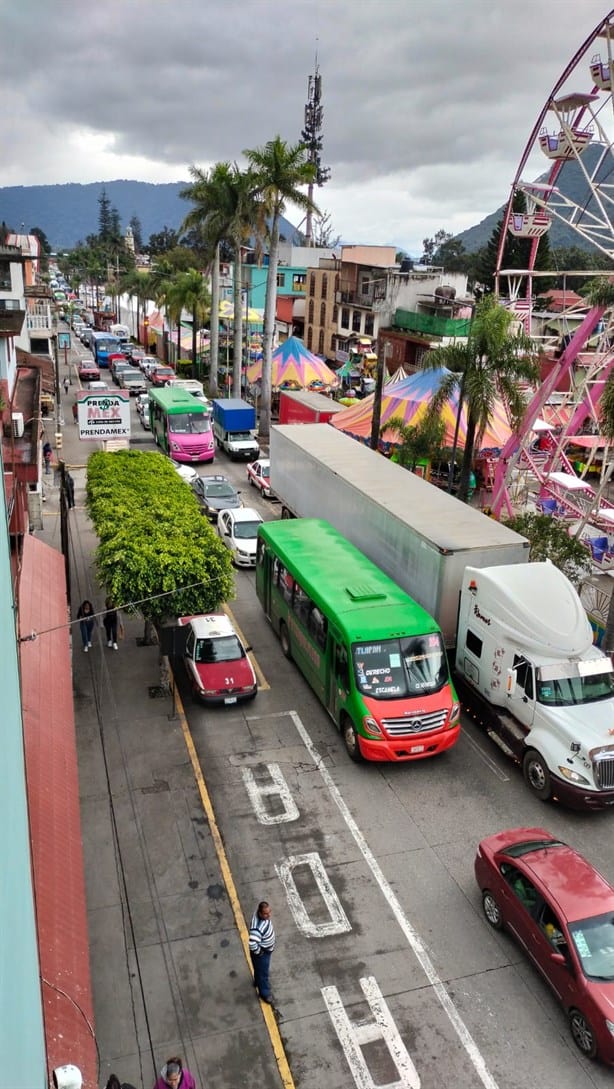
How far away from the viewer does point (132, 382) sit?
57.4 meters

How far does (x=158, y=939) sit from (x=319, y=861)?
2.79m

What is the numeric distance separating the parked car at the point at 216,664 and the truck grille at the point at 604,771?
278 inches

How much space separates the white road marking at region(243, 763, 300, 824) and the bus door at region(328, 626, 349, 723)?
5.38 feet

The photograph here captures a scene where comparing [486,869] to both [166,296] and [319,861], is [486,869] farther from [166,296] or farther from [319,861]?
[166,296]

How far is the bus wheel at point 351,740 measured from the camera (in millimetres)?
→ 14677

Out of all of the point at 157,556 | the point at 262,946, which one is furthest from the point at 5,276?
the point at 262,946

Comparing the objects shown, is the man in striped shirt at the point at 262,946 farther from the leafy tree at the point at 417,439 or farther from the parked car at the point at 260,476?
the parked car at the point at 260,476

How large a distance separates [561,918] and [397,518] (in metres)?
10.1

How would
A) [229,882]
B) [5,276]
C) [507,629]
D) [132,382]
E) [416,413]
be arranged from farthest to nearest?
[132,382]
[5,276]
[416,413]
[507,629]
[229,882]

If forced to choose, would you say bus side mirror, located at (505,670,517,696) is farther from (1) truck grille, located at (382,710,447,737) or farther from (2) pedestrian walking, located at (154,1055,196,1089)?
(2) pedestrian walking, located at (154,1055,196,1089)

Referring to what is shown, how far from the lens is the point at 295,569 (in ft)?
57.8

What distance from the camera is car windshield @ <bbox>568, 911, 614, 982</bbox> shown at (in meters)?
9.25

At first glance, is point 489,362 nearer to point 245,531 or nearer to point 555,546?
point 555,546

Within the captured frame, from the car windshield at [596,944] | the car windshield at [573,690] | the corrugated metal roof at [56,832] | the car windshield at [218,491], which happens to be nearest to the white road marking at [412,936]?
the car windshield at [596,944]
